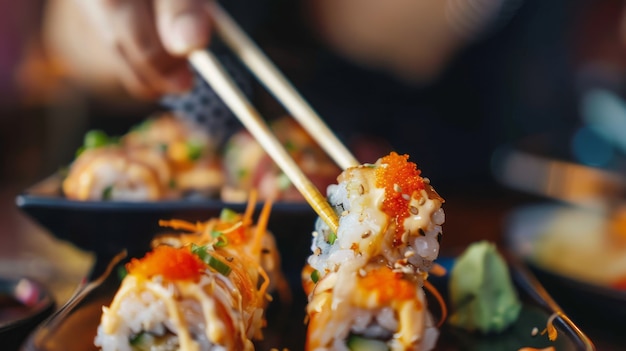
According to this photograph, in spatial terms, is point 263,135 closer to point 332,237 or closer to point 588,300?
point 332,237

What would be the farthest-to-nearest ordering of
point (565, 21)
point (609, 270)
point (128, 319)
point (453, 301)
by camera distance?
point (565, 21), point (609, 270), point (453, 301), point (128, 319)

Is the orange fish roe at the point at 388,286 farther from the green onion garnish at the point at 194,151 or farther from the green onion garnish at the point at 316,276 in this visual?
the green onion garnish at the point at 194,151

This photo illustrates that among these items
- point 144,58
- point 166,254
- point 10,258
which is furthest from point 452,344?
point 10,258

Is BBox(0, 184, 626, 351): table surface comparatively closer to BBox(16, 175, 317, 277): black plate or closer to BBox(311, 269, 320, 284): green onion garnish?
BBox(16, 175, 317, 277): black plate

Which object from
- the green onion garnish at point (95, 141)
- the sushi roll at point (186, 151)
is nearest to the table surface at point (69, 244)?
the green onion garnish at point (95, 141)

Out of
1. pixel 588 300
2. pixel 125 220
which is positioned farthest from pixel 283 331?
pixel 588 300

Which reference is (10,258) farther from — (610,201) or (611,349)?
(610,201)

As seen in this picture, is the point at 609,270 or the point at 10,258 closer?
the point at 609,270

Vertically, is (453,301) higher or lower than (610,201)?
higher
